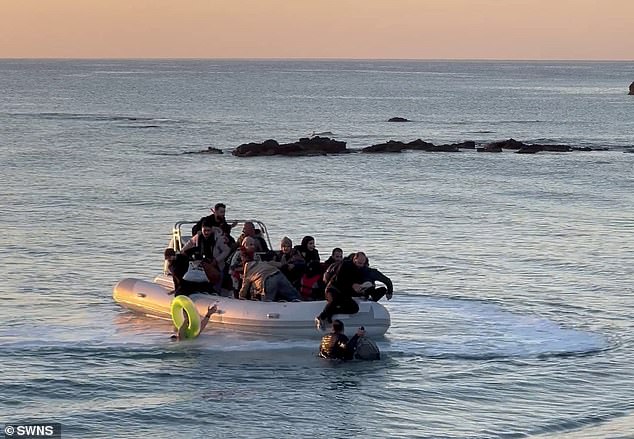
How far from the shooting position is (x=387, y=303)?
931 inches

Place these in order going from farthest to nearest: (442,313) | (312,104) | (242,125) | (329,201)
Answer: (312,104) < (242,125) < (329,201) < (442,313)

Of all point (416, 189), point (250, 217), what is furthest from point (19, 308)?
point (416, 189)

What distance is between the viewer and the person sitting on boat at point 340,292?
63.5 feet

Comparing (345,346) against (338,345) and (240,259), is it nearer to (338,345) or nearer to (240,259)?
(338,345)

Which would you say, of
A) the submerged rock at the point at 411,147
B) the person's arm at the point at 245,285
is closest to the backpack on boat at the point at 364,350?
the person's arm at the point at 245,285

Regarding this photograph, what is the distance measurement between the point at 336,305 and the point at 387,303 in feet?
14.4

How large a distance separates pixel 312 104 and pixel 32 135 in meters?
55.9

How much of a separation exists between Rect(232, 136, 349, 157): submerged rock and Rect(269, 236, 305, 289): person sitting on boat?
140 ft

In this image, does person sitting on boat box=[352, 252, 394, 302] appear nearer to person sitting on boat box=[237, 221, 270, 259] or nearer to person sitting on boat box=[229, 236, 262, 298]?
person sitting on boat box=[229, 236, 262, 298]

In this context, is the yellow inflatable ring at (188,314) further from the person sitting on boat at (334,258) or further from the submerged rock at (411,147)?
the submerged rock at (411,147)

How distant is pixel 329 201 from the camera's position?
42.8m

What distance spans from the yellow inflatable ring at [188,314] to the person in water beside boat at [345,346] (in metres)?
2.32

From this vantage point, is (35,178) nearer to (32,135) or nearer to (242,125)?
(32,135)

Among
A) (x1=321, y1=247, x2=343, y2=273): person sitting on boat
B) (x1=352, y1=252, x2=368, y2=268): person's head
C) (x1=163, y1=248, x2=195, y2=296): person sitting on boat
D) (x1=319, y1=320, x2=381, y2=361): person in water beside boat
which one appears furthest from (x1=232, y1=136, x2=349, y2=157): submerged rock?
(x1=319, y1=320, x2=381, y2=361): person in water beside boat
